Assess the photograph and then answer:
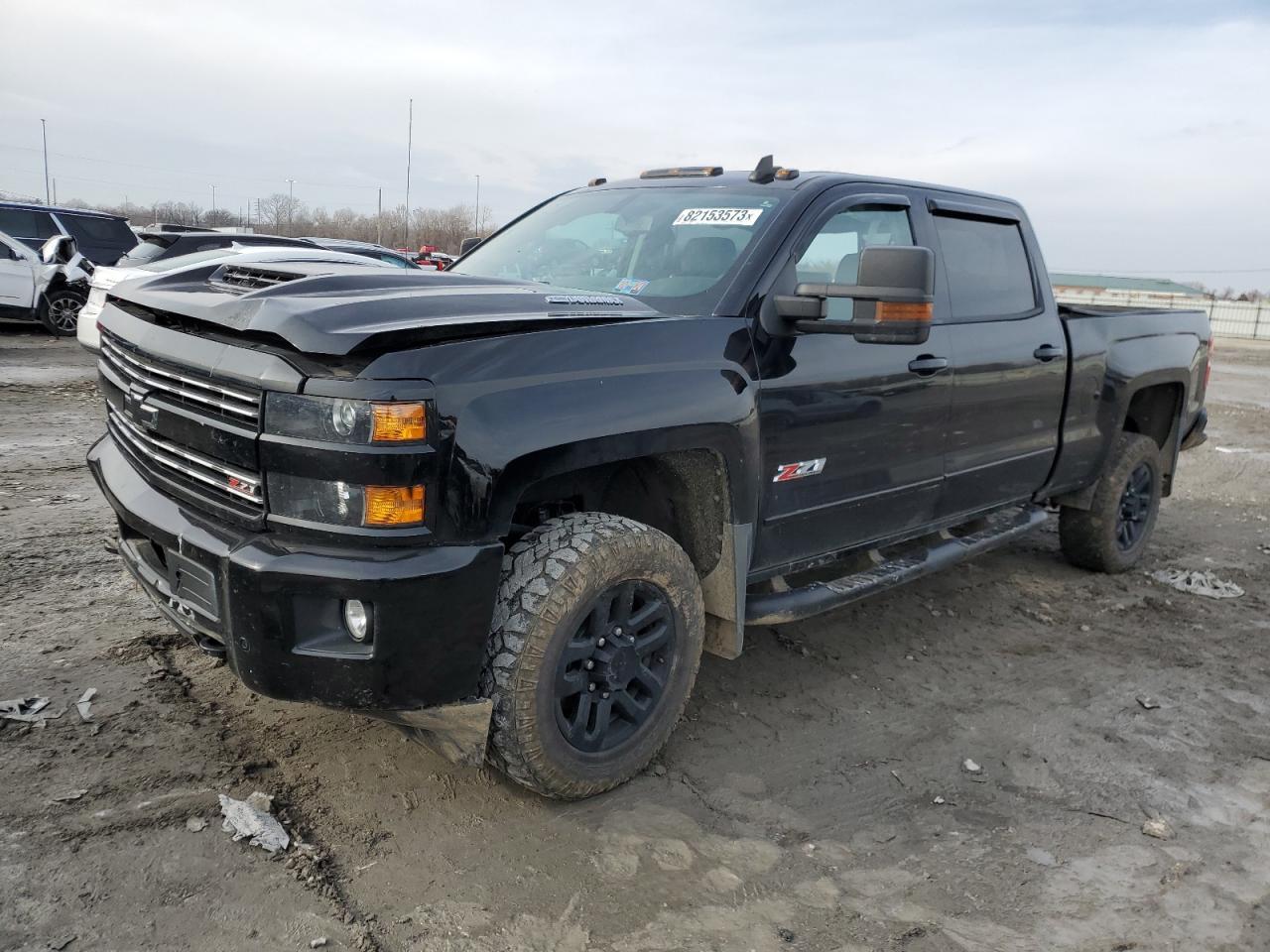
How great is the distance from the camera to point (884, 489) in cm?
378

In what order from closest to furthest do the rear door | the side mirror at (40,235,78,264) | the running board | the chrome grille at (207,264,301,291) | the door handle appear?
the chrome grille at (207,264,301,291)
the running board
the door handle
the rear door
the side mirror at (40,235,78,264)

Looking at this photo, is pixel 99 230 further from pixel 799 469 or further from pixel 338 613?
pixel 338 613

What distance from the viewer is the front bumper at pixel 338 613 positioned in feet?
7.62

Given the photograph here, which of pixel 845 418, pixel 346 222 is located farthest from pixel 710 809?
pixel 346 222

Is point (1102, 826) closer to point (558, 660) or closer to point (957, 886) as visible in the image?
point (957, 886)

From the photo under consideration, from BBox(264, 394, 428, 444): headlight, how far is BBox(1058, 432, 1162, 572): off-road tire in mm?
4405

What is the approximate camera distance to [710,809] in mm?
2984

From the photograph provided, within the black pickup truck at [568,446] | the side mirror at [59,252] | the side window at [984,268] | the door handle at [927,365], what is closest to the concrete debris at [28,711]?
the black pickup truck at [568,446]

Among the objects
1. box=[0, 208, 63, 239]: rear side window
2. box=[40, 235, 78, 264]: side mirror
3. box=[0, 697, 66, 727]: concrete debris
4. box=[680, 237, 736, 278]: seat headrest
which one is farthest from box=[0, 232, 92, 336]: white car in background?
box=[680, 237, 736, 278]: seat headrest

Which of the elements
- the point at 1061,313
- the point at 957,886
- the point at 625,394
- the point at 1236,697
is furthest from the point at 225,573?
the point at 1061,313

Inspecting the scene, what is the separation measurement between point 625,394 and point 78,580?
2991mm

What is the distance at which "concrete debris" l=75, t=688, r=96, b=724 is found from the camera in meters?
3.14

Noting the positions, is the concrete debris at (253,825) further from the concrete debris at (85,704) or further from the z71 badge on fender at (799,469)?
the z71 badge on fender at (799,469)

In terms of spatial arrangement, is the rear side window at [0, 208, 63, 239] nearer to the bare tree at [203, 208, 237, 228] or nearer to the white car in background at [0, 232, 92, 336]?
the white car in background at [0, 232, 92, 336]
